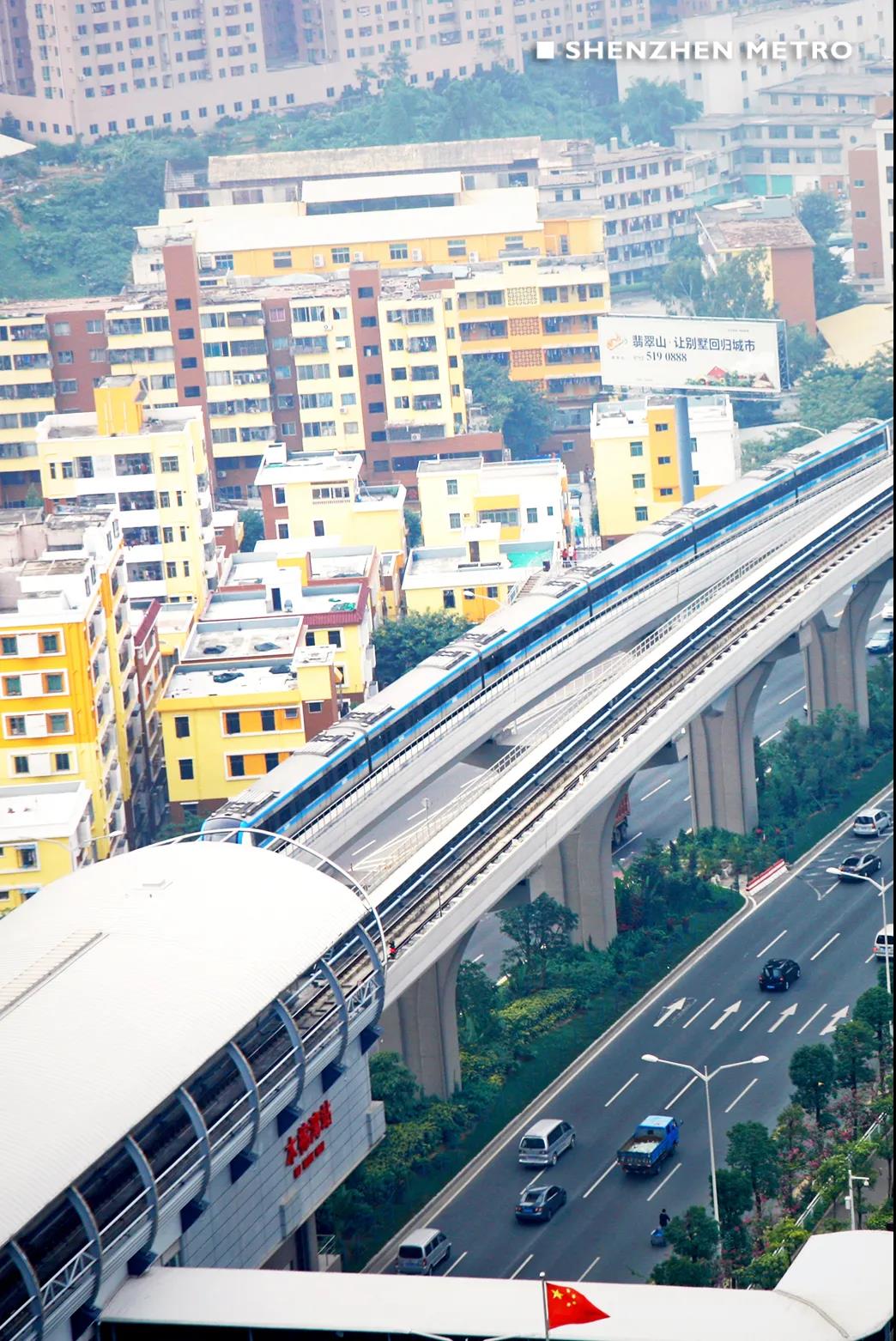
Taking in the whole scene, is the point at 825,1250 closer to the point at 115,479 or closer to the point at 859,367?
the point at 115,479

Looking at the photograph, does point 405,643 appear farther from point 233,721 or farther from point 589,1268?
point 589,1268

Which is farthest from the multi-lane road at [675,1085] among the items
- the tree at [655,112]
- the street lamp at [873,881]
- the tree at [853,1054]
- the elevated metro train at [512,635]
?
the tree at [655,112]

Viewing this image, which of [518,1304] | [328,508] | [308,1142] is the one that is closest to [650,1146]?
[308,1142]

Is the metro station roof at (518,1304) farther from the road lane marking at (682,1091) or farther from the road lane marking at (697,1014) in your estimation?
the road lane marking at (697,1014)

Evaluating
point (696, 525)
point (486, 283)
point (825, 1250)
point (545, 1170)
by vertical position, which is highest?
point (486, 283)

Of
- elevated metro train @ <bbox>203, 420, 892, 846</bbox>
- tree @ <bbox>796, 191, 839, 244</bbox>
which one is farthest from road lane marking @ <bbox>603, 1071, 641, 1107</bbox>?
tree @ <bbox>796, 191, 839, 244</bbox>

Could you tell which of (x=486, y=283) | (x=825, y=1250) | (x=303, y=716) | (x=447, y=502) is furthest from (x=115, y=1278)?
(x=486, y=283)

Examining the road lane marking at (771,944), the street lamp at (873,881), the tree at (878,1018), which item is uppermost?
the tree at (878,1018)
